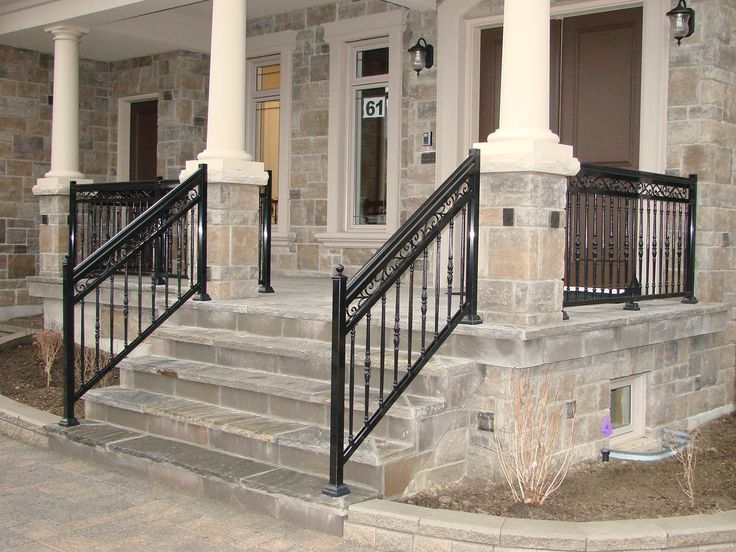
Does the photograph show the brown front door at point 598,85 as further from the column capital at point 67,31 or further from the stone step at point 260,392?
the column capital at point 67,31

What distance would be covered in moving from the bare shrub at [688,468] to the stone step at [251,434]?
1.44 meters

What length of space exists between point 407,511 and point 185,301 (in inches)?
120

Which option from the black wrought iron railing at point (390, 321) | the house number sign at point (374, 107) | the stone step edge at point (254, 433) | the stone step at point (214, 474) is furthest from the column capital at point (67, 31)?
the black wrought iron railing at point (390, 321)

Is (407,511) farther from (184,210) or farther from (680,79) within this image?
(680,79)

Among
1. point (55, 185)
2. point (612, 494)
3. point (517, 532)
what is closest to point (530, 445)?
point (612, 494)

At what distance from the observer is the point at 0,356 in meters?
8.30

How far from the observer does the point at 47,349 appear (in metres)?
7.34

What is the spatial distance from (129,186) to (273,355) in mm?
2680

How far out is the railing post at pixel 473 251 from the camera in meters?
5.10

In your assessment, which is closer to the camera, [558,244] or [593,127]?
[558,244]

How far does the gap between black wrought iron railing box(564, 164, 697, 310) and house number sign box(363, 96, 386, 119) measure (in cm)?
293

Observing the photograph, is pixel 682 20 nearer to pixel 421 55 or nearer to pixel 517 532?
pixel 421 55

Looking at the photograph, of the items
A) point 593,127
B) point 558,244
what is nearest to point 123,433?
point 558,244

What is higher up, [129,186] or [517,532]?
[129,186]
